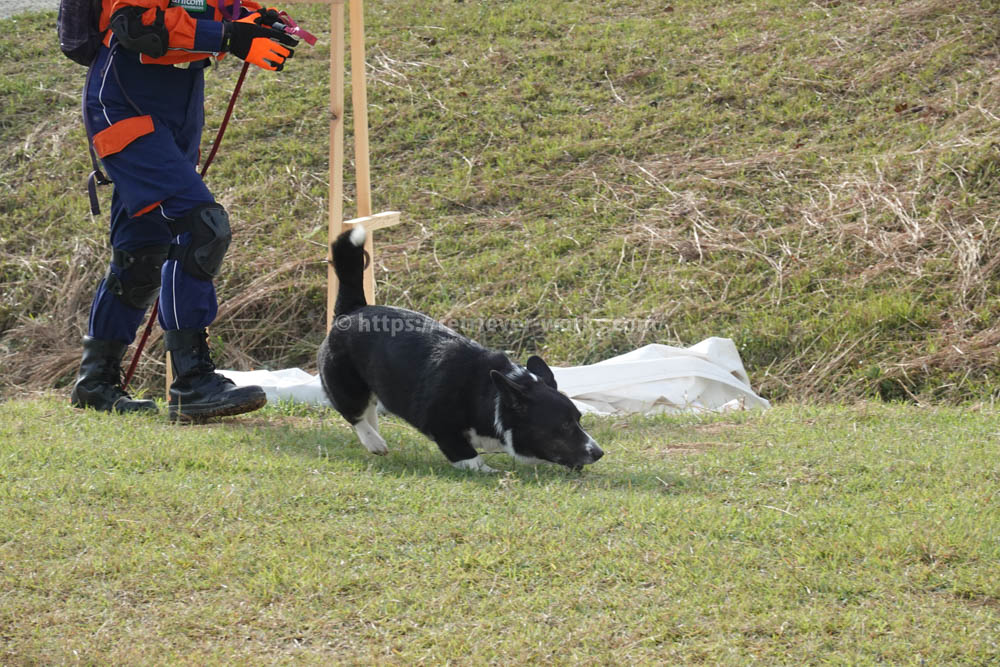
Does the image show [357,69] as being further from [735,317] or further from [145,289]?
[735,317]

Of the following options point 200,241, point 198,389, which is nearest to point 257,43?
point 200,241

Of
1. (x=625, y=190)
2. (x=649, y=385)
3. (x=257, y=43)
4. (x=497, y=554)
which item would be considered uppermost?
(x=257, y=43)

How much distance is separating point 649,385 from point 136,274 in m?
3.07

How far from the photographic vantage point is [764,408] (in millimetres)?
6273

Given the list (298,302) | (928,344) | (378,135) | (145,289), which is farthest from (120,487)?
(378,135)

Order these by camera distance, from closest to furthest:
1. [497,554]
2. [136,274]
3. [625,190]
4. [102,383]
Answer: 1. [497,554]
2. [136,274]
3. [102,383]
4. [625,190]

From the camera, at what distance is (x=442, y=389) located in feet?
15.9

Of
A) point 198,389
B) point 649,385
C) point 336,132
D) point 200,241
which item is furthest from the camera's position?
point 649,385

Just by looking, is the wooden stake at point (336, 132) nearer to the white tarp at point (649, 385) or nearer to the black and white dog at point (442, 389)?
the white tarp at point (649, 385)

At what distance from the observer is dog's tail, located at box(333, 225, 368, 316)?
5.29m

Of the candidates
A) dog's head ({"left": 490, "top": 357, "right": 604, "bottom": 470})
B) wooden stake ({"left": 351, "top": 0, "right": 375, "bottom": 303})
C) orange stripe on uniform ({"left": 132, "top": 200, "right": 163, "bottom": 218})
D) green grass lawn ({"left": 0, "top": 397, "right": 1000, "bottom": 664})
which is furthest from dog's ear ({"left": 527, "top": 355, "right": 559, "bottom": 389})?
orange stripe on uniform ({"left": 132, "top": 200, "right": 163, "bottom": 218})

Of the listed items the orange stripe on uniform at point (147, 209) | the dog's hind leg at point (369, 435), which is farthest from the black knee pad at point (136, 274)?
the dog's hind leg at point (369, 435)

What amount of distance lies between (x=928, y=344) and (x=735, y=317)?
1.33 metres

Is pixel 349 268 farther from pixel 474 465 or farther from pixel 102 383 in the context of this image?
pixel 102 383
